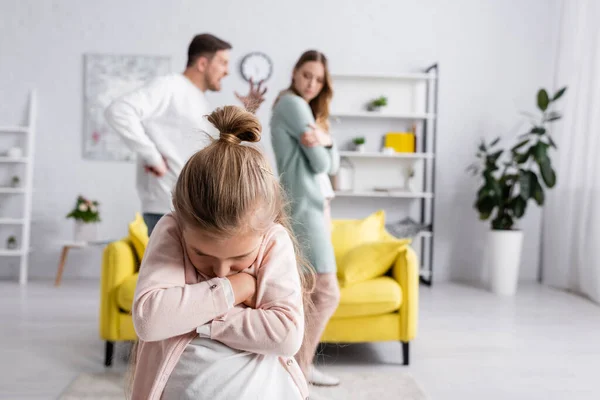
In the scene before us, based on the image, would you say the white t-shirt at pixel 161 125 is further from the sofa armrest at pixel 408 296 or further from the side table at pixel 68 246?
the side table at pixel 68 246

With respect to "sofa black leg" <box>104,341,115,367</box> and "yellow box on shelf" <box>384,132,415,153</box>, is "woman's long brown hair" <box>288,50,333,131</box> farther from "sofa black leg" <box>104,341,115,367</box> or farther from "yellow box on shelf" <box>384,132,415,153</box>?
"yellow box on shelf" <box>384,132,415,153</box>

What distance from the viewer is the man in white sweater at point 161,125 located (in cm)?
230

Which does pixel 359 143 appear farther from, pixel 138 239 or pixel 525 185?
pixel 138 239

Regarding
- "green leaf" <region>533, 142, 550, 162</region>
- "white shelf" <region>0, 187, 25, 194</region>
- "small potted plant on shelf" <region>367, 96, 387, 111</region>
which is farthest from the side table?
"green leaf" <region>533, 142, 550, 162</region>

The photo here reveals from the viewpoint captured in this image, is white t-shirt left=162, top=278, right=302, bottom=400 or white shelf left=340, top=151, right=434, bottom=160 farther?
white shelf left=340, top=151, right=434, bottom=160

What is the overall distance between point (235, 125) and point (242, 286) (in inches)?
10.9

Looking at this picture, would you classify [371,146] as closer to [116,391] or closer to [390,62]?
[390,62]

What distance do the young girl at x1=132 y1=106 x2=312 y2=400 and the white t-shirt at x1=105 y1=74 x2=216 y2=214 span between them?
1244 mm

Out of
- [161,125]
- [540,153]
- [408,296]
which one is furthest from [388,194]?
[161,125]

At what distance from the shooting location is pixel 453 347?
324cm

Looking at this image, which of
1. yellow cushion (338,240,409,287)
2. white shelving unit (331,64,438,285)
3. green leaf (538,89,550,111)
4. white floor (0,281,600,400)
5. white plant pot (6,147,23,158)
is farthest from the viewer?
white shelving unit (331,64,438,285)

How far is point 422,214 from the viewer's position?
5.41 meters

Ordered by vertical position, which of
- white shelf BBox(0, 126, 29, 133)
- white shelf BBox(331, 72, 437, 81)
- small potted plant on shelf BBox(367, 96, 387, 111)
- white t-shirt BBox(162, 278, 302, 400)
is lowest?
white t-shirt BBox(162, 278, 302, 400)

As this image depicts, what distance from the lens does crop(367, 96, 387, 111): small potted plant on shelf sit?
519cm
